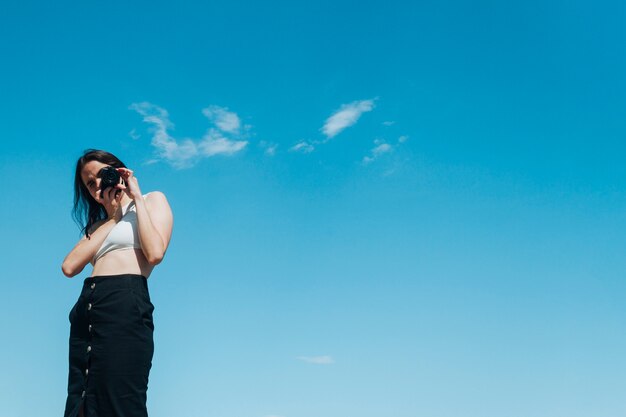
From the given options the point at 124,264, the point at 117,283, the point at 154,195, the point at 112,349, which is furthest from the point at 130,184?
the point at 112,349

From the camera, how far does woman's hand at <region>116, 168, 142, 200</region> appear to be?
4703 mm

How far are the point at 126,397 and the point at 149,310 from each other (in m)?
0.57

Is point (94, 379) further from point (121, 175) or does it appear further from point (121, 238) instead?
point (121, 175)

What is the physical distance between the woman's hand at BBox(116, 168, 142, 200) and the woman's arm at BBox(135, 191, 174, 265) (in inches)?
2.6

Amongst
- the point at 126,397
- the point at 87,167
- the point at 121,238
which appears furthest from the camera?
the point at 87,167

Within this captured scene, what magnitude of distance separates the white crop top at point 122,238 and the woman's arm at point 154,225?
105 mm

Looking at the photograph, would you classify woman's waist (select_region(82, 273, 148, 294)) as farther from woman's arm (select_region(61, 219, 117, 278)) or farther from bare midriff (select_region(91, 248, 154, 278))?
woman's arm (select_region(61, 219, 117, 278))

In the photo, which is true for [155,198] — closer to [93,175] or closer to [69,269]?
[93,175]

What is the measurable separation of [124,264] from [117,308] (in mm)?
351

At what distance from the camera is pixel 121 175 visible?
4.87m

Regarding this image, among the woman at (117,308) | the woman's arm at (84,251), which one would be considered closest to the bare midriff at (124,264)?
the woman at (117,308)

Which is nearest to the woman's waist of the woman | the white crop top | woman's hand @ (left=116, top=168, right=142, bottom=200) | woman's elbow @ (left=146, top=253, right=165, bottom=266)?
the woman

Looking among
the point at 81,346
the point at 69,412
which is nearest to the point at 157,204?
the point at 81,346

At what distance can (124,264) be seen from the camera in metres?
4.52
